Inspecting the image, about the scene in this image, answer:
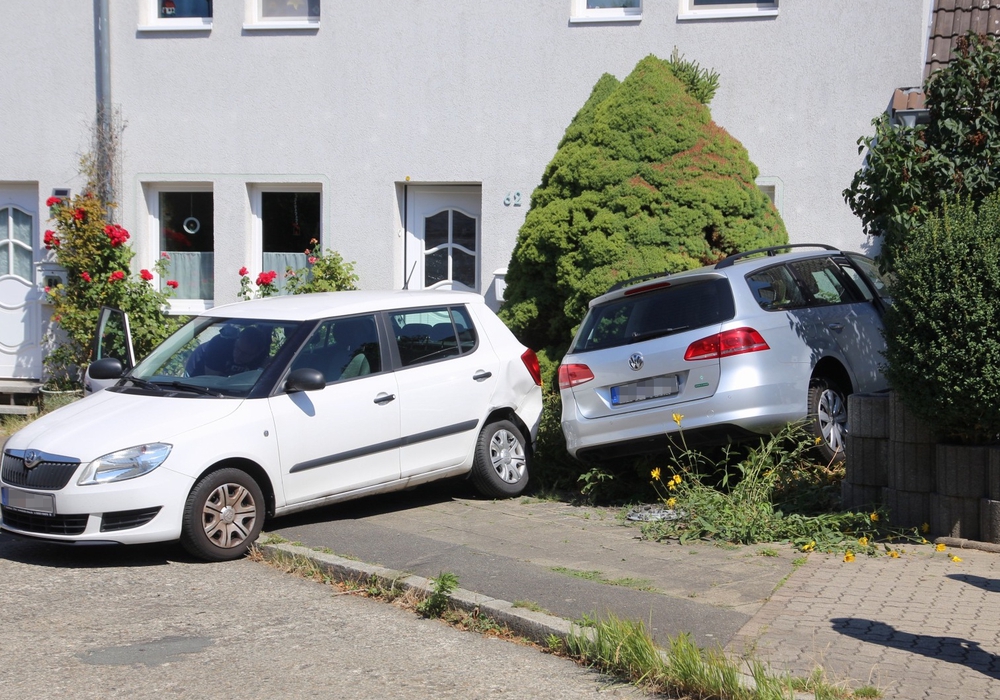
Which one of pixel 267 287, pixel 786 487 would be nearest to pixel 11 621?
pixel 786 487

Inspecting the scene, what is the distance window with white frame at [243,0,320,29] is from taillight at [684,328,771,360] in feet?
23.8

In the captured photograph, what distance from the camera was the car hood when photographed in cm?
671

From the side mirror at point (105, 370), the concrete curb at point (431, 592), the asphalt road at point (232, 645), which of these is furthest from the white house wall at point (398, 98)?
the asphalt road at point (232, 645)

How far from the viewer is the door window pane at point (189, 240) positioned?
1337 centimetres

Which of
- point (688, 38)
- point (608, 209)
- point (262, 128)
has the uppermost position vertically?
point (688, 38)

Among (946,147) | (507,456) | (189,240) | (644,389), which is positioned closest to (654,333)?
(644,389)

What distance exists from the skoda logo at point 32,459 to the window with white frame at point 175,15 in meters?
7.54

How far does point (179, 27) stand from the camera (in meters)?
13.0

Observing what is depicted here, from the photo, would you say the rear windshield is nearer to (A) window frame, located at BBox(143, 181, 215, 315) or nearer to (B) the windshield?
(B) the windshield

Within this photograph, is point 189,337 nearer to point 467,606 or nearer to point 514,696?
point 467,606

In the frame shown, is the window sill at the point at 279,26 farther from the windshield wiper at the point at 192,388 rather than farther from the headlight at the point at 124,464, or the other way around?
the headlight at the point at 124,464

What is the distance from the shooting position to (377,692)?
4.72 metres

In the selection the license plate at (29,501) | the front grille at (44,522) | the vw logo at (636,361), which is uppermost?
the vw logo at (636,361)

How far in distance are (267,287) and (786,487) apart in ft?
22.6
